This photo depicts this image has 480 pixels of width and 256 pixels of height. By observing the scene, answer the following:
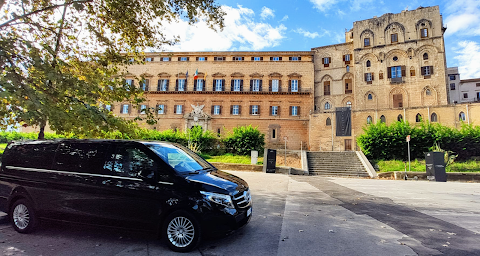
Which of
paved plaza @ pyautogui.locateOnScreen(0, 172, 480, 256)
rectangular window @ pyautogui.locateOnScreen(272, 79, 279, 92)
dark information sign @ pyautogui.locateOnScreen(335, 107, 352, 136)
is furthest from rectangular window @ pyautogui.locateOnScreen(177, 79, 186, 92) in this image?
paved plaza @ pyautogui.locateOnScreen(0, 172, 480, 256)

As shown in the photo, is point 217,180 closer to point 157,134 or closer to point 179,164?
point 179,164

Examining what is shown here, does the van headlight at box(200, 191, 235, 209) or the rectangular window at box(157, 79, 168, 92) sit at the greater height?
the rectangular window at box(157, 79, 168, 92)

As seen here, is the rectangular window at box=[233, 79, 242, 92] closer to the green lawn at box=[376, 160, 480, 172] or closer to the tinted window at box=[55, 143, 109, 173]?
the green lawn at box=[376, 160, 480, 172]

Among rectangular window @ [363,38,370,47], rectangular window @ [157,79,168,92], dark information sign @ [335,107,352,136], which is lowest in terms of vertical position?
dark information sign @ [335,107,352,136]

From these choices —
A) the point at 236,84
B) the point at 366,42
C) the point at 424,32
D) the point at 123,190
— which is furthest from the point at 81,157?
the point at 424,32

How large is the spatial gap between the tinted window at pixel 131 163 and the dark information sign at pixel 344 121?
3368 centimetres

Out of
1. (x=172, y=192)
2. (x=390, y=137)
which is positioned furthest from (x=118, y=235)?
(x=390, y=137)

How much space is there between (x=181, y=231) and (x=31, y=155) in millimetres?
3548

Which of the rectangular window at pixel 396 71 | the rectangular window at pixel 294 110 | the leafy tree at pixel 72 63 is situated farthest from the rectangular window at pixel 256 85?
the leafy tree at pixel 72 63

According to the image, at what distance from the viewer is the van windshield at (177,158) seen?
4.26 metres

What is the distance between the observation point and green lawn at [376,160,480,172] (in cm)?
1892

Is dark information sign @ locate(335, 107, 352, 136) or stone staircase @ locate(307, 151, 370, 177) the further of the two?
dark information sign @ locate(335, 107, 352, 136)

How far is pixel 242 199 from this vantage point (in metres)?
4.18

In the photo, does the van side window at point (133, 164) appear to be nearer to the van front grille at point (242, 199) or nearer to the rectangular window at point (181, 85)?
the van front grille at point (242, 199)
